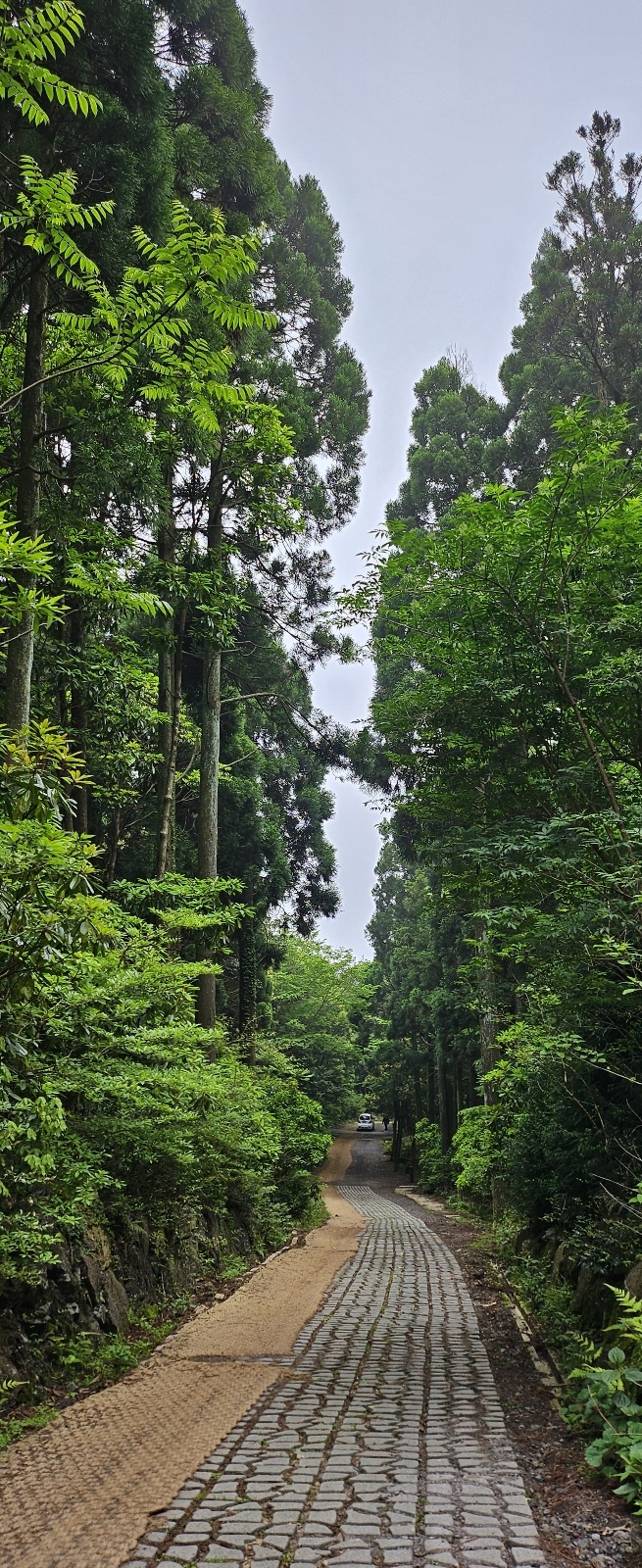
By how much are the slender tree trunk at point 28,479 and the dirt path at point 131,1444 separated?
12.7 ft

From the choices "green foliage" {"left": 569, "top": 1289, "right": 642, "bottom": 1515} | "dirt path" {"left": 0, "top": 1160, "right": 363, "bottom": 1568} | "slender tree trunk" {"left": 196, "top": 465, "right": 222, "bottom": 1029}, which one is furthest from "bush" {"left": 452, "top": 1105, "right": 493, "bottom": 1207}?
"green foliage" {"left": 569, "top": 1289, "right": 642, "bottom": 1515}

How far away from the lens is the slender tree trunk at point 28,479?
574 cm

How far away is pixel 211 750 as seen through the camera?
1339cm

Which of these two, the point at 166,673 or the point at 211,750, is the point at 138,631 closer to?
the point at 166,673

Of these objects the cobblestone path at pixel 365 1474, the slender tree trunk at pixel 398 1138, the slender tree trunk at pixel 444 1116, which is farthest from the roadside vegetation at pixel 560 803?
the slender tree trunk at pixel 398 1138

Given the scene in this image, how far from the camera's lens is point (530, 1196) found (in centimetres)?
816

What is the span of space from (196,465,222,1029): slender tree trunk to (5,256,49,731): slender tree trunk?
580 centimetres

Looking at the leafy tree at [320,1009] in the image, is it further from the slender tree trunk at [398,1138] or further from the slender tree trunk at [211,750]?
the slender tree trunk at [211,750]

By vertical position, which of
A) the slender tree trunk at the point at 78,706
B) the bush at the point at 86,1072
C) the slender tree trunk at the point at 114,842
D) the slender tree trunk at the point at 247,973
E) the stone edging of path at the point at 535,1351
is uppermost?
the slender tree trunk at the point at 78,706

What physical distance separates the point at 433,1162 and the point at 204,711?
17223 millimetres

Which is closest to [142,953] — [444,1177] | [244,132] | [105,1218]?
[105,1218]

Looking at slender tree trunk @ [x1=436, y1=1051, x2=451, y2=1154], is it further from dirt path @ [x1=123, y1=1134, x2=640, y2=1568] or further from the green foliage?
the green foliage

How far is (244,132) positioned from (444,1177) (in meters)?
23.4

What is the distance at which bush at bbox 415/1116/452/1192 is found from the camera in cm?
2395
